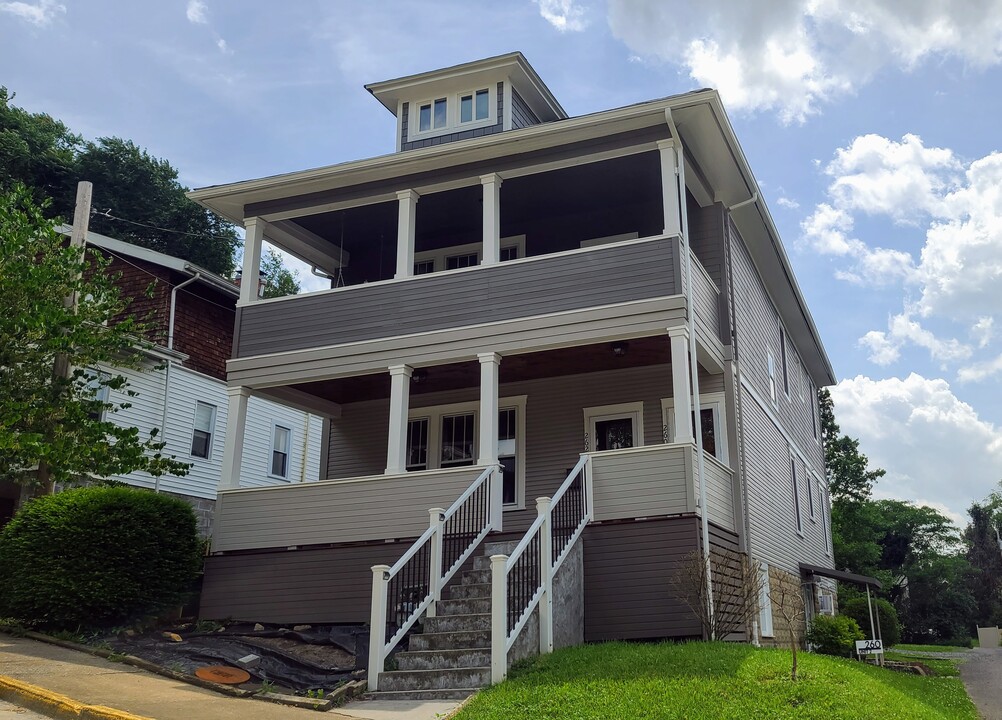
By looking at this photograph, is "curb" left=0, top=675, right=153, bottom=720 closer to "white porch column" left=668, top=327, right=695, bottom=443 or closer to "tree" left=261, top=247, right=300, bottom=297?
"white porch column" left=668, top=327, right=695, bottom=443

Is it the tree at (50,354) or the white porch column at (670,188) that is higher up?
the white porch column at (670,188)

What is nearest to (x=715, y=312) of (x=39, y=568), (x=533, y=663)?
(x=533, y=663)

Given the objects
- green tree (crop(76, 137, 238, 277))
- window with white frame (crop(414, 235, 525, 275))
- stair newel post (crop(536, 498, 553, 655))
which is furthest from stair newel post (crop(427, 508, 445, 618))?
green tree (crop(76, 137, 238, 277))

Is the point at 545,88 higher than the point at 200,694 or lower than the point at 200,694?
higher

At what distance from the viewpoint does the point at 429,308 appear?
575 inches

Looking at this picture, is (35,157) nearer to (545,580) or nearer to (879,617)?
(879,617)

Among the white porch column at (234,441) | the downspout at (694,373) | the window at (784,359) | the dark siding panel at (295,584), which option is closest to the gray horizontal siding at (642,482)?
the downspout at (694,373)

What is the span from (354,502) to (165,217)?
1249 inches

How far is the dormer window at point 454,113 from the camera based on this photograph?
17500 millimetres

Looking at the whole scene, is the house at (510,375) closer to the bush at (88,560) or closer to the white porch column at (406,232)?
the white porch column at (406,232)

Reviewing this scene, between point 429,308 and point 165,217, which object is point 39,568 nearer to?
point 429,308

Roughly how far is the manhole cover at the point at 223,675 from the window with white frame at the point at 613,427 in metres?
6.69

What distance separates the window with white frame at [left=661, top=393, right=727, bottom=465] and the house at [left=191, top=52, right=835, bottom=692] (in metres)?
0.04

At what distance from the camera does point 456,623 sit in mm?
10930
